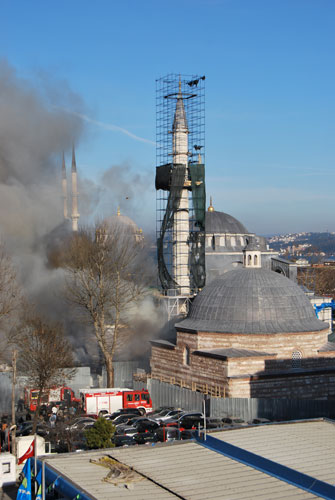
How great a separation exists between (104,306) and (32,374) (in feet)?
34.5

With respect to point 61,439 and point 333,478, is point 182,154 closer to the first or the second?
point 61,439

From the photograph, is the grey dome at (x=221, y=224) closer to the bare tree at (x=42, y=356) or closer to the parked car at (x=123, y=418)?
the bare tree at (x=42, y=356)

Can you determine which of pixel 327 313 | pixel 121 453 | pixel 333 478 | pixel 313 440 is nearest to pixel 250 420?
pixel 313 440

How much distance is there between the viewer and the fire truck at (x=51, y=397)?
33.8 m

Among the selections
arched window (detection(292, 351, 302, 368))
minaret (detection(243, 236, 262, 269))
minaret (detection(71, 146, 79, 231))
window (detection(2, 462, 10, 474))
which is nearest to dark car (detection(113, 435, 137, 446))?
window (detection(2, 462, 10, 474))

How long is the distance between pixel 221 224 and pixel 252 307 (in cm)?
3006

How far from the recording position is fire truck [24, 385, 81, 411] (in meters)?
33.8

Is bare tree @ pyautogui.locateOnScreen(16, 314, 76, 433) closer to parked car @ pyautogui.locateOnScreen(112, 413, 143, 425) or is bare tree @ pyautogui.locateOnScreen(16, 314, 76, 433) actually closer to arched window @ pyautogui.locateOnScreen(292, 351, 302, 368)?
parked car @ pyautogui.locateOnScreen(112, 413, 143, 425)

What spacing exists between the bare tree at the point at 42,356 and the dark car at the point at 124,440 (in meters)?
5.35

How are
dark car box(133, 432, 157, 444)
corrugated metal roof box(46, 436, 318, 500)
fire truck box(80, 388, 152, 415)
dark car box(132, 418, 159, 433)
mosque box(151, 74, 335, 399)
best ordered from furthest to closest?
mosque box(151, 74, 335, 399)
fire truck box(80, 388, 152, 415)
dark car box(132, 418, 159, 433)
dark car box(133, 432, 157, 444)
corrugated metal roof box(46, 436, 318, 500)

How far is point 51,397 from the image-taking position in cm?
3500

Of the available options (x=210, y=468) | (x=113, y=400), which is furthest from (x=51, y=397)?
(x=210, y=468)

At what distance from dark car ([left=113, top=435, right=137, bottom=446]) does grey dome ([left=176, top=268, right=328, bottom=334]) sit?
1014cm

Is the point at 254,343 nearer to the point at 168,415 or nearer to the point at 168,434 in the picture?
the point at 168,415
